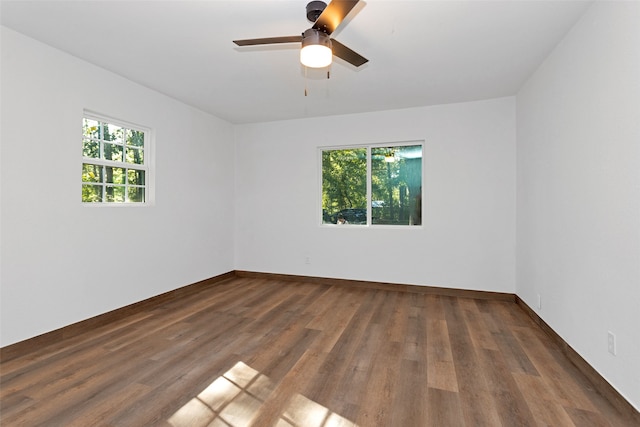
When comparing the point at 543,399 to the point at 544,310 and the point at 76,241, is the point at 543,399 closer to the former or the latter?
the point at 544,310

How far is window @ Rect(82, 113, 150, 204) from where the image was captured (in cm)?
327

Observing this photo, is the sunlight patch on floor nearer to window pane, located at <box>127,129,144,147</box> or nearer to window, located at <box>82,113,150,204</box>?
window, located at <box>82,113,150,204</box>

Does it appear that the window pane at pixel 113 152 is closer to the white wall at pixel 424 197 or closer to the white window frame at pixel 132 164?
the white window frame at pixel 132 164

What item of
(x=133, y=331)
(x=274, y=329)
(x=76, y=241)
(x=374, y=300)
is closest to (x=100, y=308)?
(x=133, y=331)

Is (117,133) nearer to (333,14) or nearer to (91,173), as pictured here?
(91,173)

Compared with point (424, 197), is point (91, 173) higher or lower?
higher

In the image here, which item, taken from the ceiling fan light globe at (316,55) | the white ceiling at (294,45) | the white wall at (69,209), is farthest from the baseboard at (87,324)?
the ceiling fan light globe at (316,55)

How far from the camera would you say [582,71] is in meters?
2.36

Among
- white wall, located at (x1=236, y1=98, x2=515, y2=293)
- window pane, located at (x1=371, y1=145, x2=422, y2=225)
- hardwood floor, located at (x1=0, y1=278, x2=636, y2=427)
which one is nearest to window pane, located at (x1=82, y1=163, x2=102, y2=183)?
hardwood floor, located at (x1=0, y1=278, x2=636, y2=427)

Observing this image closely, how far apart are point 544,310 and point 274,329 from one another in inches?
103

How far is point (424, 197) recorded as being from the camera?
4.52 metres

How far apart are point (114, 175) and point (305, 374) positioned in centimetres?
296

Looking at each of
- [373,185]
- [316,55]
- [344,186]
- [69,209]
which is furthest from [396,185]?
[69,209]

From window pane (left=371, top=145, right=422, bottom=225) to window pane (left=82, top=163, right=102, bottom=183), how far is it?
348cm
